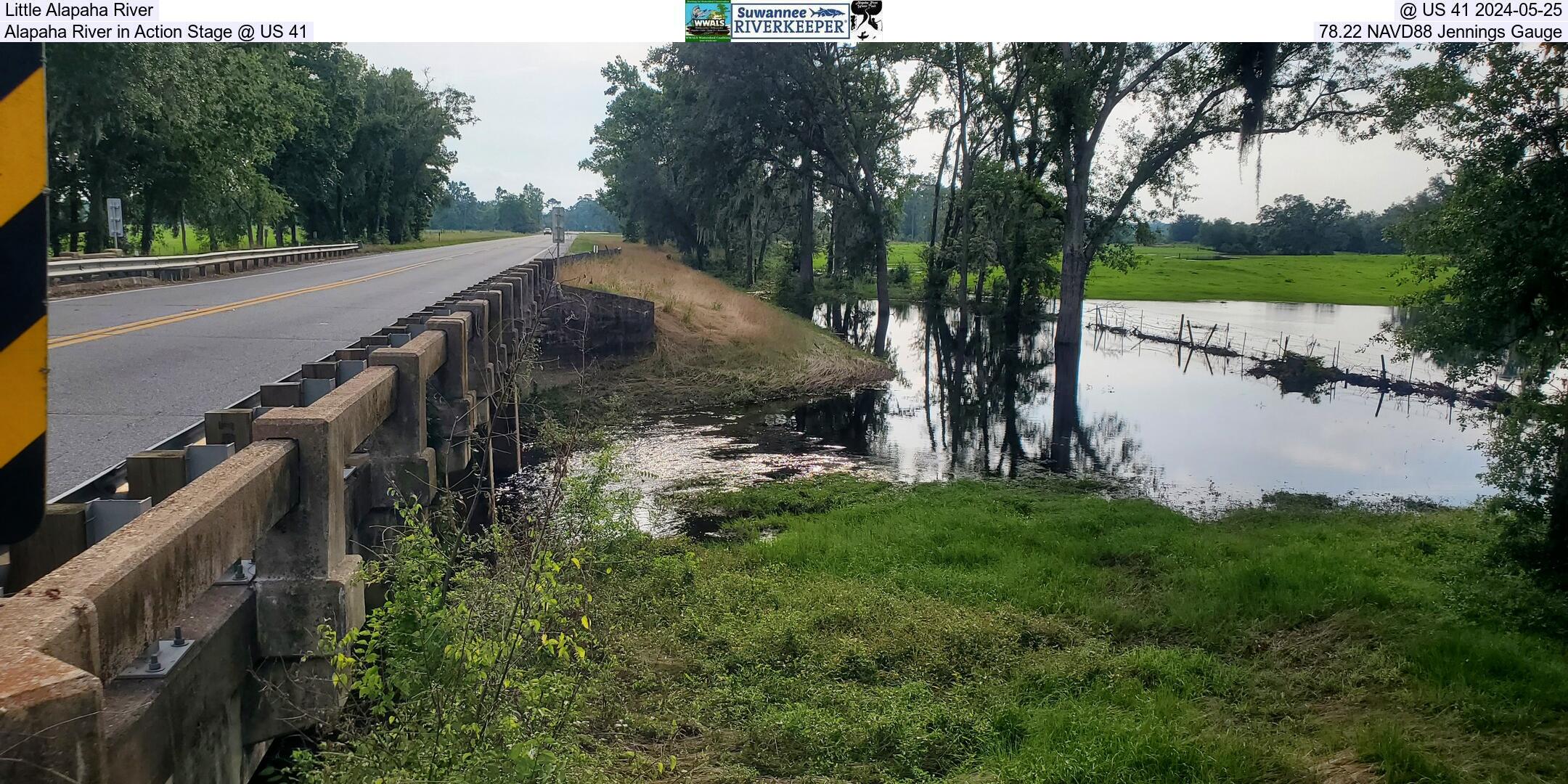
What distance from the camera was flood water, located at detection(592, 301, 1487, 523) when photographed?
18672mm

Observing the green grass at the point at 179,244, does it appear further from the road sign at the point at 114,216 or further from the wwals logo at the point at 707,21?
the wwals logo at the point at 707,21

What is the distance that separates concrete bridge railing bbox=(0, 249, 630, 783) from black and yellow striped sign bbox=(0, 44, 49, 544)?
0.85 meters

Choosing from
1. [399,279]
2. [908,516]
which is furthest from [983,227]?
[908,516]

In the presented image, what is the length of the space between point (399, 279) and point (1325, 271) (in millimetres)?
85960

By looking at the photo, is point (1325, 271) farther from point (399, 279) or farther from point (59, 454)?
point (59, 454)

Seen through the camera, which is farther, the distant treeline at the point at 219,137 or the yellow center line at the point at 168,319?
the distant treeline at the point at 219,137

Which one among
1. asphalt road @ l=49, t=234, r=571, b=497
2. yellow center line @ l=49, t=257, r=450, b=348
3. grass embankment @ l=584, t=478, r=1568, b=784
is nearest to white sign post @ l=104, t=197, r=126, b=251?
asphalt road @ l=49, t=234, r=571, b=497

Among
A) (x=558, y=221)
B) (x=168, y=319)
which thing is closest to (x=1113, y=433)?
(x=558, y=221)

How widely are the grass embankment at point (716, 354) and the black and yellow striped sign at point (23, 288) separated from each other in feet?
73.4

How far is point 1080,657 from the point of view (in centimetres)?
923

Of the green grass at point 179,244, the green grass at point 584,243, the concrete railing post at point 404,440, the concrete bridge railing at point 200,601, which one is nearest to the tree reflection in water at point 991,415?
the concrete railing post at point 404,440

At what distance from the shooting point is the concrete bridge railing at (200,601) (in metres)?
2.17

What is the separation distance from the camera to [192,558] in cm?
367

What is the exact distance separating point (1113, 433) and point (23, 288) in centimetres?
2364
